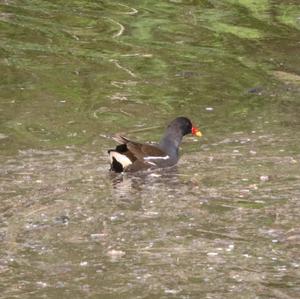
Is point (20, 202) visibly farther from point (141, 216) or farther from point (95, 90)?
point (95, 90)

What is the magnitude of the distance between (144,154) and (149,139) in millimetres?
1339

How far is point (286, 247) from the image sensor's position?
8.79 m

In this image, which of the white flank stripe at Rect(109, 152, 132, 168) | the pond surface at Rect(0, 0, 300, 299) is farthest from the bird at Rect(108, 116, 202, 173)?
the pond surface at Rect(0, 0, 300, 299)

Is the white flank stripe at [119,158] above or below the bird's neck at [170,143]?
above

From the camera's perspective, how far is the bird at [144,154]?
11.2 metres

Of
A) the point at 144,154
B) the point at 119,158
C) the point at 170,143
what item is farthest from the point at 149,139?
the point at 119,158

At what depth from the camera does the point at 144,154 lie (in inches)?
450

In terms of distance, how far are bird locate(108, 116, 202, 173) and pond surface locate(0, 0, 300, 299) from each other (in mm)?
137

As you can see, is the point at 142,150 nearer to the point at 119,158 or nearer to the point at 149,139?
the point at 119,158

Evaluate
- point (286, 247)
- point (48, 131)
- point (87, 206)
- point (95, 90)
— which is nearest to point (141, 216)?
point (87, 206)

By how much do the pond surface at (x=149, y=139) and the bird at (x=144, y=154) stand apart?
0.45 feet

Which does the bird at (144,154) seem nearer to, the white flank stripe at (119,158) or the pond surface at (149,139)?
the white flank stripe at (119,158)

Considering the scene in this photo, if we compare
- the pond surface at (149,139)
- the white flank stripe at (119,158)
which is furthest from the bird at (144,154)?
the pond surface at (149,139)

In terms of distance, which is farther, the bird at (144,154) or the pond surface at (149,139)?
the bird at (144,154)
